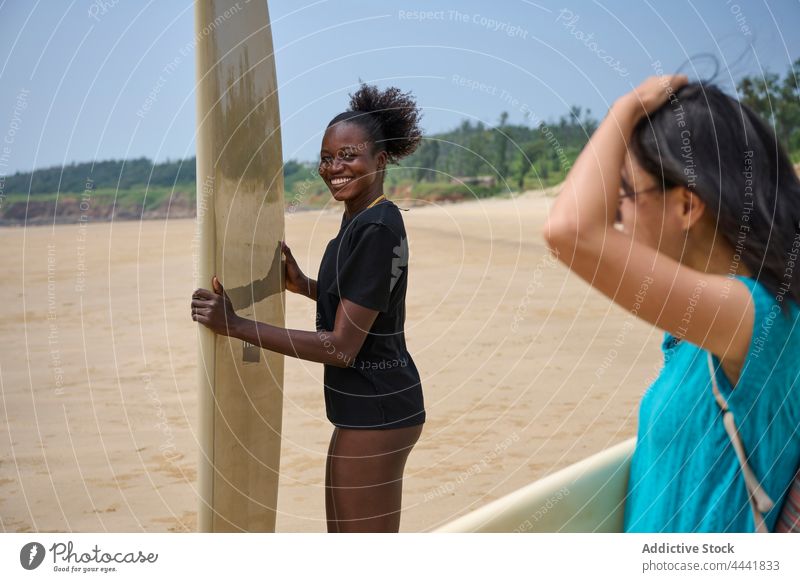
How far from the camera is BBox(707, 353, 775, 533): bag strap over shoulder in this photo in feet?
3.94

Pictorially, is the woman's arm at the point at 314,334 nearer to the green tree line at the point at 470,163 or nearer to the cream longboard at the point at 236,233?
the cream longboard at the point at 236,233

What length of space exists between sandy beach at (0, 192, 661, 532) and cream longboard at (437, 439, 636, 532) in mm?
1869

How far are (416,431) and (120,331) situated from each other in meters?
7.93

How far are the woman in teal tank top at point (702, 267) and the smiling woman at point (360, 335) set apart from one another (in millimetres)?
679

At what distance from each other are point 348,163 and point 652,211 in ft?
Answer: 2.94

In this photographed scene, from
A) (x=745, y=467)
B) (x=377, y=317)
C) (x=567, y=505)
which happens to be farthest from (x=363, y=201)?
(x=745, y=467)

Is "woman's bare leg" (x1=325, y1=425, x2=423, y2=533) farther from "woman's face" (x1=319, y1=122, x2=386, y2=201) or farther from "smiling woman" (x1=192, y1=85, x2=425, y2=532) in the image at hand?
"woman's face" (x1=319, y1=122, x2=386, y2=201)

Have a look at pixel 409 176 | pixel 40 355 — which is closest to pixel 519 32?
pixel 40 355

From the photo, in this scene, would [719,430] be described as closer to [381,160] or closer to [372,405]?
[372,405]

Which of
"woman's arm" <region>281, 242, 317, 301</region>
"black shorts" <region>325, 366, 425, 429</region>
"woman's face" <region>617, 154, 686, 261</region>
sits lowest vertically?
"black shorts" <region>325, 366, 425, 429</region>

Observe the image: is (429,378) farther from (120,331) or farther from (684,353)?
(684,353)

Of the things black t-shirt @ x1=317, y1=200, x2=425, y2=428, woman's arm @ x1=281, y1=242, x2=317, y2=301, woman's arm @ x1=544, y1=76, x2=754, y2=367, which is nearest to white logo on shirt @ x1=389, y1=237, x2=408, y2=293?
black t-shirt @ x1=317, y1=200, x2=425, y2=428

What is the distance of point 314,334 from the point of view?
1894mm

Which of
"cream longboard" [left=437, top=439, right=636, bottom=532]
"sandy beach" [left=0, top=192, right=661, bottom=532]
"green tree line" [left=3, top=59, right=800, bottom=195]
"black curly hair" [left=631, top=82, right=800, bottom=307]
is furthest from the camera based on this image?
"green tree line" [left=3, top=59, right=800, bottom=195]
